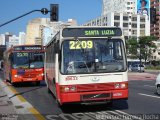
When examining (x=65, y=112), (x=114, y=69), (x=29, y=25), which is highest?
(x=29, y=25)

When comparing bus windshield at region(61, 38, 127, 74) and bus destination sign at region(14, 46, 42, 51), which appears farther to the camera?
bus destination sign at region(14, 46, 42, 51)

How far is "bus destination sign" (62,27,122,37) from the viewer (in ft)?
43.2

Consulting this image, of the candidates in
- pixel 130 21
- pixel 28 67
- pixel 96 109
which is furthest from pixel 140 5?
pixel 96 109

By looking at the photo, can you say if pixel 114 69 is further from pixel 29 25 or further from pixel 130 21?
pixel 130 21

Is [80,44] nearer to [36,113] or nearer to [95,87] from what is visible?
[95,87]

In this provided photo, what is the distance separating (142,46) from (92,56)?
95.2m

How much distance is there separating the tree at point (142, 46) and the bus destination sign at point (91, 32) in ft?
300

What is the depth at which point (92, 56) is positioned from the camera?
1302cm

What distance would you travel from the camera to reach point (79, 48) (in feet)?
42.8

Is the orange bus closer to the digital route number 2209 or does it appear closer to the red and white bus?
the red and white bus

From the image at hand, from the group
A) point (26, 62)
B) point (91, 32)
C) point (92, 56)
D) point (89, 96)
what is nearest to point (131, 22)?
point (26, 62)

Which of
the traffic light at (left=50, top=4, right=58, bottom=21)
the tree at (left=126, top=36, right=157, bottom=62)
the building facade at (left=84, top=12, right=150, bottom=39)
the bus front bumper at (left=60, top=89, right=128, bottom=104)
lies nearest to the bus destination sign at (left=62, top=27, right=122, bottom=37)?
the bus front bumper at (left=60, top=89, right=128, bottom=104)

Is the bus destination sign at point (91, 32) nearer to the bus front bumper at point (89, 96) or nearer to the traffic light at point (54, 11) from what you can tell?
the bus front bumper at point (89, 96)

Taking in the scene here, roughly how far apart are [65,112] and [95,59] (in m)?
2.14
